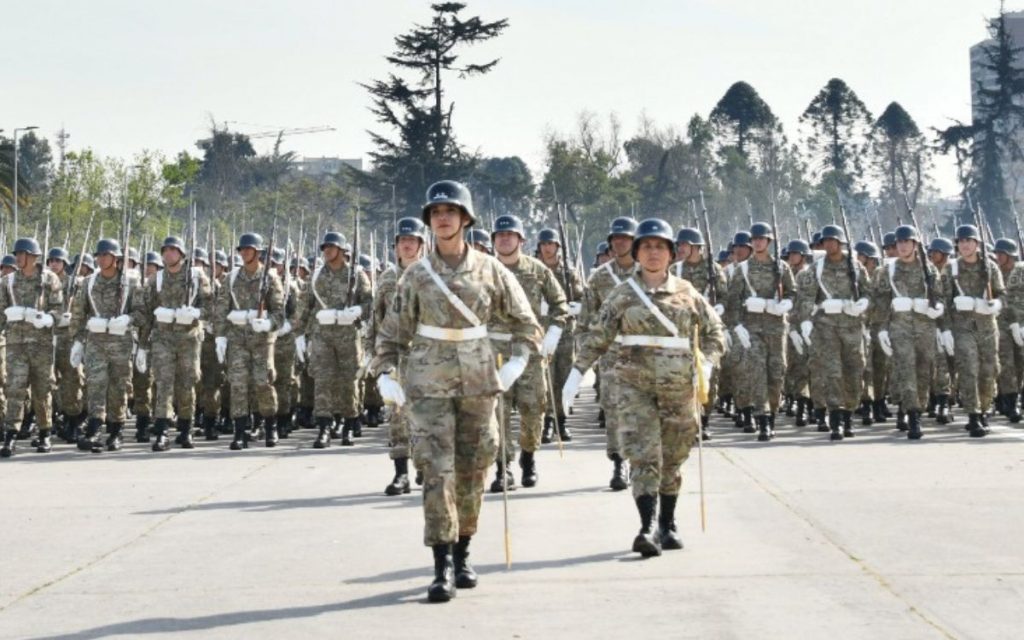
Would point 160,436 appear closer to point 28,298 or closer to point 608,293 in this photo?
point 28,298

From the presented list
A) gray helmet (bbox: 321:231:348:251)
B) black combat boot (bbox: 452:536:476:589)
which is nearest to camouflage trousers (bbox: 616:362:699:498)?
black combat boot (bbox: 452:536:476:589)

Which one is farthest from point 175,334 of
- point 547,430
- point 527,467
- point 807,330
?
point 807,330

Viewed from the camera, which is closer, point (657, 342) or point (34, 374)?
point (657, 342)

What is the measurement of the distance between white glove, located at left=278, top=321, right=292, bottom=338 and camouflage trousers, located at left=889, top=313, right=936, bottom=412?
725 centimetres

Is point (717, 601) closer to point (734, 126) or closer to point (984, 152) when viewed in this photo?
point (984, 152)

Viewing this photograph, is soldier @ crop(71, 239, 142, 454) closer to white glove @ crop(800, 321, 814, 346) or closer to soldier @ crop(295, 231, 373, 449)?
soldier @ crop(295, 231, 373, 449)

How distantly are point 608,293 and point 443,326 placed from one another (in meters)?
4.21

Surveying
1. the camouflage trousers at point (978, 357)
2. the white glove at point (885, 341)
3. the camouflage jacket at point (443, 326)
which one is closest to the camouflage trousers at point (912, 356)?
the camouflage trousers at point (978, 357)

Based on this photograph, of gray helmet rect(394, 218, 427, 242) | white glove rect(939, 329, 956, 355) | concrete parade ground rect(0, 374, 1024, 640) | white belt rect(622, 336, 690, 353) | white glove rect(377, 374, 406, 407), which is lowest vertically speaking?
concrete parade ground rect(0, 374, 1024, 640)

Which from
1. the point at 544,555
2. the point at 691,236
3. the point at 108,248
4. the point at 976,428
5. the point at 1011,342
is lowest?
the point at 544,555

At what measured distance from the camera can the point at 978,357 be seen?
16.5 meters

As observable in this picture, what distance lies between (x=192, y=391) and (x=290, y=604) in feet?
32.0

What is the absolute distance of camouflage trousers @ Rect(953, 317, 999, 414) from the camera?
16.1 meters

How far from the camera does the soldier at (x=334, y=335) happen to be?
15.9 metres
